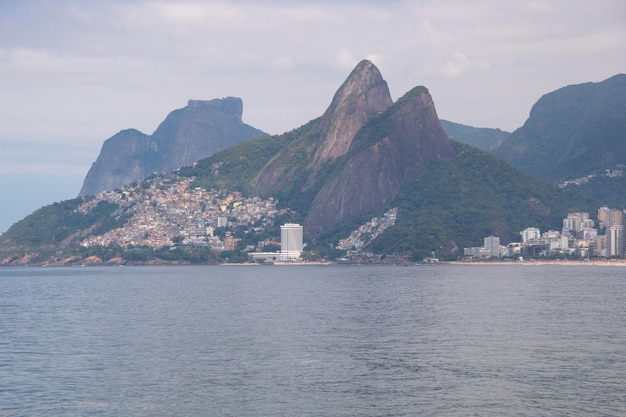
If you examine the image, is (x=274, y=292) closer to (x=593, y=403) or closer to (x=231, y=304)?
(x=231, y=304)

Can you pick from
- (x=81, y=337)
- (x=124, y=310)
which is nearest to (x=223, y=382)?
(x=81, y=337)

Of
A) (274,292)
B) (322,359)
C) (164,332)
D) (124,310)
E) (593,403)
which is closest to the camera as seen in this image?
(593,403)

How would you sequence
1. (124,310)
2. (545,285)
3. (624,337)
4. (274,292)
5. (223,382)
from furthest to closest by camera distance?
(545,285), (274,292), (124,310), (624,337), (223,382)

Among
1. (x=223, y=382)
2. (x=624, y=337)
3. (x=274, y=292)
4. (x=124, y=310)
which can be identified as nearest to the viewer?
(x=223, y=382)

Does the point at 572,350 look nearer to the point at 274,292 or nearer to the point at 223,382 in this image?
the point at 223,382

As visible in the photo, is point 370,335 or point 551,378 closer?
point 551,378

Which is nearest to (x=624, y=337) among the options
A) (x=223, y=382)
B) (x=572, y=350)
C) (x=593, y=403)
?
(x=572, y=350)
